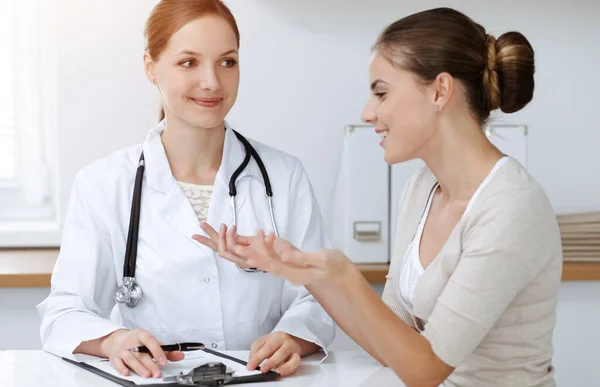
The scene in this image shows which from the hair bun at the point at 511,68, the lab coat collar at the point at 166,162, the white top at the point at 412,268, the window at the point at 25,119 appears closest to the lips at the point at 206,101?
the lab coat collar at the point at 166,162

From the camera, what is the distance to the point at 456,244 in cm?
144

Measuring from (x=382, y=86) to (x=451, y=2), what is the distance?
1215 mm

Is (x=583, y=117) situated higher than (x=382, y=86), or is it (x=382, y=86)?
(x=382, y=86)

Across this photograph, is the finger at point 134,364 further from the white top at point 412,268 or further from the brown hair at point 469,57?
the brown hair at point 469,57

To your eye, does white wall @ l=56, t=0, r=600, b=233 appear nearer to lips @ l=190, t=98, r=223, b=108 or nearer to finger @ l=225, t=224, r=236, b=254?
lips @ l=190, t=98, r=223, b=108

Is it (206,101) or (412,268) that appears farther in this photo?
(206,101)

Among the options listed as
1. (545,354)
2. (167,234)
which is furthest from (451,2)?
(545,354)

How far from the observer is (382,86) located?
1.55 meters

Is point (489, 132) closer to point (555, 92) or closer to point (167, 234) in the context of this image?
point (555, 92)

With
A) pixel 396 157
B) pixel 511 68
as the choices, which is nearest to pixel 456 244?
pixel 396 157

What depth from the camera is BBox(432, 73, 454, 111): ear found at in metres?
1.48

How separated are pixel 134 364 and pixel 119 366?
1.4 inches

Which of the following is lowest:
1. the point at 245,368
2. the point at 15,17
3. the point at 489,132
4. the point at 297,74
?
the point at 245,368

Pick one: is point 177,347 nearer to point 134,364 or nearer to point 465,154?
point 134,364
